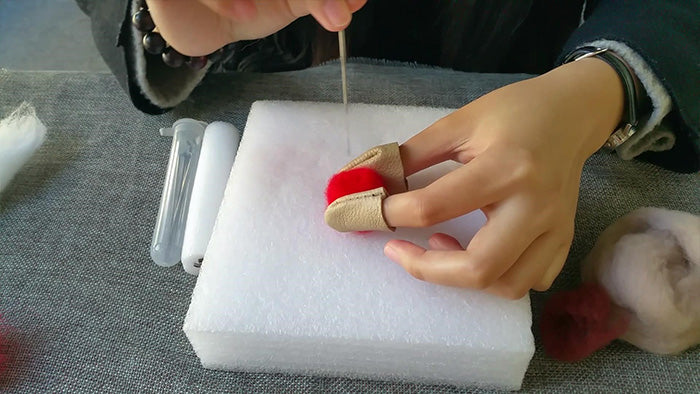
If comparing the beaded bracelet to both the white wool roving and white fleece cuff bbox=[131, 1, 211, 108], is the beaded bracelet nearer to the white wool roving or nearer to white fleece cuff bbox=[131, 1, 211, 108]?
white fleece cuff bbox=[131, 1, 211, 108]

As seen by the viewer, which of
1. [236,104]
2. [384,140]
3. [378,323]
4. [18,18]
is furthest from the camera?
[18,18]

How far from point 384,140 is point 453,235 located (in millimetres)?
146

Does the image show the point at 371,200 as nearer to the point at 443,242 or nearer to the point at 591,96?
the point at 443,242

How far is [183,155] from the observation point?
2.24 feet

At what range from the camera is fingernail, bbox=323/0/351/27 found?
1.51 ft

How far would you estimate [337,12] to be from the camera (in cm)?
46

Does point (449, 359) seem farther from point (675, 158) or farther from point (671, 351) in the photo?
point (675, 158)

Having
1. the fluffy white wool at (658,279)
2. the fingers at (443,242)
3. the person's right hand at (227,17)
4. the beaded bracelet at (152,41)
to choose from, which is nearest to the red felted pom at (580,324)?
the fluffy white wool at (658,279)

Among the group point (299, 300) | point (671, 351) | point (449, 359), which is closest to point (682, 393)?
point (671, 351)

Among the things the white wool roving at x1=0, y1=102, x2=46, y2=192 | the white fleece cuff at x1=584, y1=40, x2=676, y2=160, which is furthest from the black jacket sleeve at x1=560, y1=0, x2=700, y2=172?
the white wool roving at x1=0, y1=102, x2=46, y2=192

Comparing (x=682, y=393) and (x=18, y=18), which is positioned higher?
(x=682, y=393)

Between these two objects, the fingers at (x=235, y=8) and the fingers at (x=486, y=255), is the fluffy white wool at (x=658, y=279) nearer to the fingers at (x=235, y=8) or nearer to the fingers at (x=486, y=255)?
the fingers at (x=486, y=255)

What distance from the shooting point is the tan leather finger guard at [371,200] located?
0.51m

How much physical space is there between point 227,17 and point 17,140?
1.22 ft
